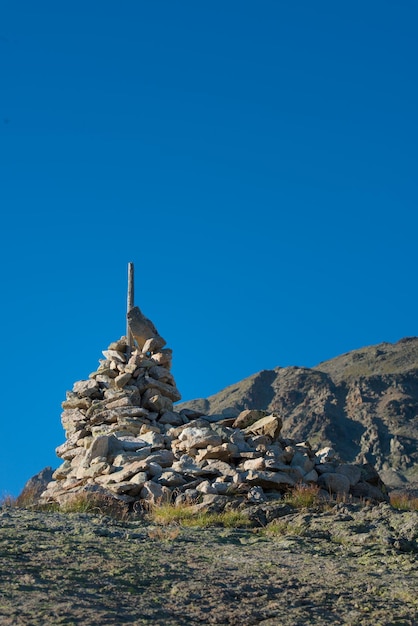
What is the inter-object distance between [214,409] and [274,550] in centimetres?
6020

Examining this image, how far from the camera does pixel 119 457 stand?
49.3ft

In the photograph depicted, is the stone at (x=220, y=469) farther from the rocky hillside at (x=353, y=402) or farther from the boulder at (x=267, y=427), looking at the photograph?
the rocky hillside at (x=353, y=402)

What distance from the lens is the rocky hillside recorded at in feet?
199

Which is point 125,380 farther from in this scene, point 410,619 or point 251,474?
point 410,619

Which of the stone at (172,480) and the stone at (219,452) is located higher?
the stone at (219,452)

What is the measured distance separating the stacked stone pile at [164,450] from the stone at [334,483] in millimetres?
17

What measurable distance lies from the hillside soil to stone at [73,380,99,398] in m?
8.19

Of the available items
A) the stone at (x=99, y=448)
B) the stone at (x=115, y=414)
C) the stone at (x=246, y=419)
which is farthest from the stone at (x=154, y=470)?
the stone at (x=115, y=414)

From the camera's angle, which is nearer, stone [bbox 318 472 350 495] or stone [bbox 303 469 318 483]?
stone [bbox 303 469 318 483]

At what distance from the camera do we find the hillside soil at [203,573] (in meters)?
6.05

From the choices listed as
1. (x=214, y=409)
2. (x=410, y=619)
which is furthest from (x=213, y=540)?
(x=214, y=409)

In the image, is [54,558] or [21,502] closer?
[54,558]

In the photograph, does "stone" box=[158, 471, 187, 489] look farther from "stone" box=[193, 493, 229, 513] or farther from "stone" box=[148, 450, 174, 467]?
"stone" box=[193, 493, 229, 513]

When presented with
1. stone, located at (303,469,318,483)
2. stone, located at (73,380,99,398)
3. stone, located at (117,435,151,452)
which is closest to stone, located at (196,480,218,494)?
stone, located at (303,469,318,483)
